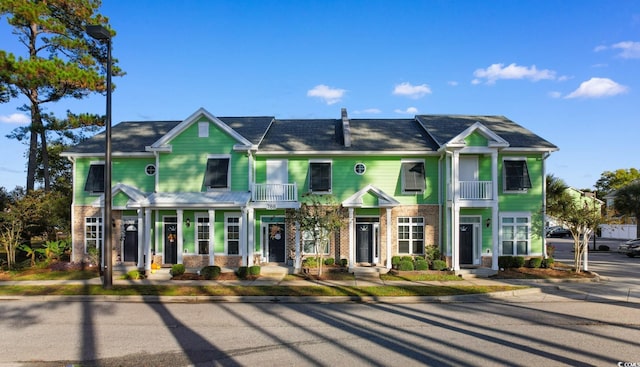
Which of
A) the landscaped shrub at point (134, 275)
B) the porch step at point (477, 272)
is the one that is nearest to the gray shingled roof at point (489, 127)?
the porch step at point (477, 272)

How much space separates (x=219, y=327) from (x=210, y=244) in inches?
357

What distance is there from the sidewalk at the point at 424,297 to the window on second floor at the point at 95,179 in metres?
5.05

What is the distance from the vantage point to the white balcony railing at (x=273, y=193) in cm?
1895

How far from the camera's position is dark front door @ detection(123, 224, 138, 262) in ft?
64.6

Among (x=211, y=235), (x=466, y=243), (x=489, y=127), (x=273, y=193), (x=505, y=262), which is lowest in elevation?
(x=505, y=262)

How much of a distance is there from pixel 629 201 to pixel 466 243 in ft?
69.7

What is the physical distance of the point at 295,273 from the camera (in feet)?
59.5

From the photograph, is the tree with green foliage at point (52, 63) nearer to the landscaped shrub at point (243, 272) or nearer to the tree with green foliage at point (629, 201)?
the landscaped shrub at point (243, 272)

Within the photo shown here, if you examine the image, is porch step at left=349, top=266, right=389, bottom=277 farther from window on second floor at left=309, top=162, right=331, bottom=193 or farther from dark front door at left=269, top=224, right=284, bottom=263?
window on second floor at left=309, top=162, right=331, bottom=193

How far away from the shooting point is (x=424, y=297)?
13016 millimetres

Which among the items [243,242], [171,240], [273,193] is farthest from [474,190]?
[171,240]

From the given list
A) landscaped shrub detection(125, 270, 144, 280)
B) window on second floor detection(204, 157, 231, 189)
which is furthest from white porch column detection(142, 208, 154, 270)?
window on second floor detection(204, 157, 231, 189)

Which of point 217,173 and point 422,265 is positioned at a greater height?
point 217,173

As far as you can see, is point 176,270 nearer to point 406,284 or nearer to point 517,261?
point 406,284
